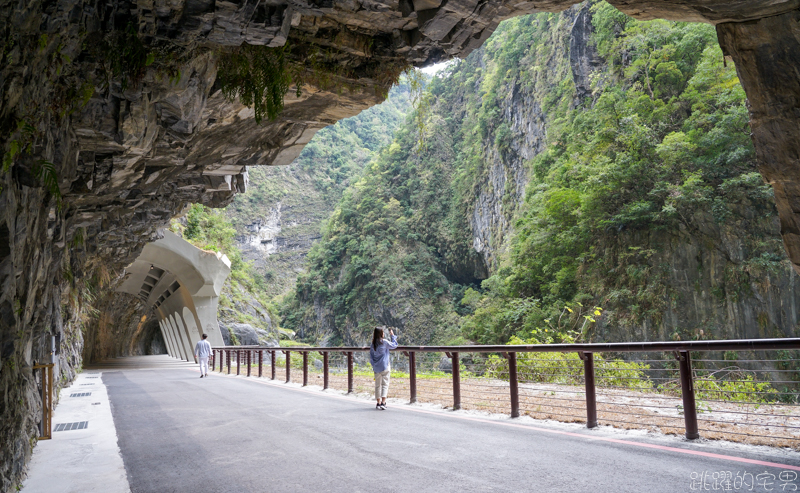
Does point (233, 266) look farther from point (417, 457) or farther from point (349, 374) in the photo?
point (417, 457)

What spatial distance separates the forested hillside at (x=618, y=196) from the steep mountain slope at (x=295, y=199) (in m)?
44.7

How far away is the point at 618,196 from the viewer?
29.0 metres

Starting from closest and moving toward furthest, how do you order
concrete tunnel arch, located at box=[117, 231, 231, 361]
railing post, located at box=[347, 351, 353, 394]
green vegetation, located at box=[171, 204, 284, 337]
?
1. railing post, located at box=[347, 351, 353, 394]
2. concrete tunnel arch, located at box=[117, 231, 231, 361]
3. green vegetation, located at box=[171, 204, 284, 337]

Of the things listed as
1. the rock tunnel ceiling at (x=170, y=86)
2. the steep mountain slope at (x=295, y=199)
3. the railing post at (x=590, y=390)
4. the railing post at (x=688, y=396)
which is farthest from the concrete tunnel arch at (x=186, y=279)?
the steep mountain slope at (x=295, y=199)

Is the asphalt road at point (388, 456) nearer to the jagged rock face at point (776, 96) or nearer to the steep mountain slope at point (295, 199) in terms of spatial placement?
the jagged rock face at point (776, 96)

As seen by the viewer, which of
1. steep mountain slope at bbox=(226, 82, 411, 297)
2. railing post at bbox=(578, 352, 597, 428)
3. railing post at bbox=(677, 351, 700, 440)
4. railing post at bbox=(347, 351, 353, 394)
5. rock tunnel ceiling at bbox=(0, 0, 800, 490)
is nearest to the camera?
rock tunnel ceiling at bbox=(0, 0, 800, 490)

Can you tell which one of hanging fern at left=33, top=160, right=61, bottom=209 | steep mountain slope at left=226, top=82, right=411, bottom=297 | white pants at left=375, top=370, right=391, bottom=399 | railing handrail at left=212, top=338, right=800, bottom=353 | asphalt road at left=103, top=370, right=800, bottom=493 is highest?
steep mountain slope at left=226, top=82, right=411, bottom=297

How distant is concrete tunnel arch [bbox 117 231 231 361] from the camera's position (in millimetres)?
23984

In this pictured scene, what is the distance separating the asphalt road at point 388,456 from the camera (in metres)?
4.26

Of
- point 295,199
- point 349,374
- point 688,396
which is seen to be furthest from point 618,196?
point 295,199

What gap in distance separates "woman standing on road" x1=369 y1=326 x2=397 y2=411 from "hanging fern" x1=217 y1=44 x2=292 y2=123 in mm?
4127

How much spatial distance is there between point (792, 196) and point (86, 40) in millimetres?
7482

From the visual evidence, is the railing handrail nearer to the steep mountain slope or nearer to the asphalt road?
the asphalt road

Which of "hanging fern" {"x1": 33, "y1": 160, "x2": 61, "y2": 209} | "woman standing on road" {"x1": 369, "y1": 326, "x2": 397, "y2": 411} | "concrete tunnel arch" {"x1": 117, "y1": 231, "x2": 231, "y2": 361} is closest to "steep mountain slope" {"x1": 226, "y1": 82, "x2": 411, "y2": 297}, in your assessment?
"concrete tunnel arch" {"x1": 117, "y1": 231, "x2": 231, "y2": 361}
